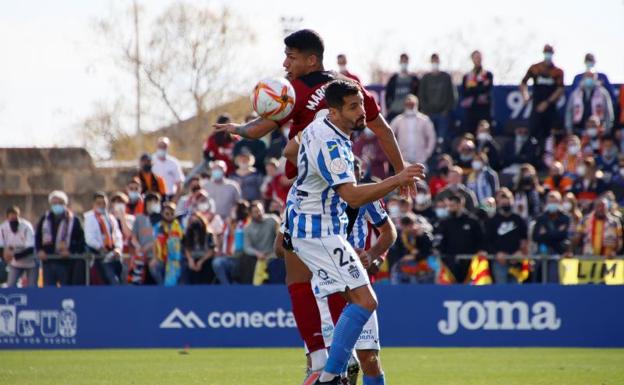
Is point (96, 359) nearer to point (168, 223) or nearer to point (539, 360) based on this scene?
point (168, 223)

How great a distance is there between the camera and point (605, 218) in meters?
21.0

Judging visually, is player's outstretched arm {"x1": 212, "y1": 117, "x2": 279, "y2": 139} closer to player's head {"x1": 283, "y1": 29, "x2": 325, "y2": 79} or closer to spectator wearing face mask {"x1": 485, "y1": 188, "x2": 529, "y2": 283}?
player's head {"x1": 283, "y1": 29, "x2": 325, "y2": 79}

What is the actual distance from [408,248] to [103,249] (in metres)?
4.74

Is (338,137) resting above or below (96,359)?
above

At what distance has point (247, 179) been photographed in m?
23.5

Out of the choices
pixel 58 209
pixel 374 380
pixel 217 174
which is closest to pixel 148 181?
pixel 217 174

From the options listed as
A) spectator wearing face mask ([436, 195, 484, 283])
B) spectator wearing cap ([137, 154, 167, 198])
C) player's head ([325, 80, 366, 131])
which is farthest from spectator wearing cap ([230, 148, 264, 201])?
player's head ([325, 80, 366, 131])

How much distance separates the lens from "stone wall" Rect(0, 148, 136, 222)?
31500 millimetres

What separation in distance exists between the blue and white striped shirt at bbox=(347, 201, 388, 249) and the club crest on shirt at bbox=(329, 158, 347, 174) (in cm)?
120

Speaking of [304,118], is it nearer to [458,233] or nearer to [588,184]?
[458,233]

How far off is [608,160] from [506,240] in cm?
386

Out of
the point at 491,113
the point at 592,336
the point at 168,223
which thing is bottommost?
the point at 592,336

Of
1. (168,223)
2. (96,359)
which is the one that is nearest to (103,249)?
(168,223)

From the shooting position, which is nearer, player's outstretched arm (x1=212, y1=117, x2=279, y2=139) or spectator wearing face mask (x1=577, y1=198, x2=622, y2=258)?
player's outstretched arm (x1=212, y1=117, x2=279, y2=139)
